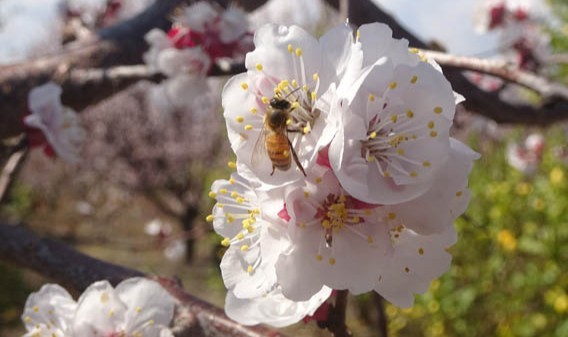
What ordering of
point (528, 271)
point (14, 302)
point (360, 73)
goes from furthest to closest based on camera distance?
point (14, 302), point (528, 271), point (360, 73)

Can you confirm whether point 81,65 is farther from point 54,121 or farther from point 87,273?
point 87,273

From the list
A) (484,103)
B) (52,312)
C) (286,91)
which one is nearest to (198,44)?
(484,103)

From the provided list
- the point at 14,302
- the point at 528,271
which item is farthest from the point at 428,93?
the point at 14,302

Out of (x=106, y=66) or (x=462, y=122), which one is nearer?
(x=106, y=66)

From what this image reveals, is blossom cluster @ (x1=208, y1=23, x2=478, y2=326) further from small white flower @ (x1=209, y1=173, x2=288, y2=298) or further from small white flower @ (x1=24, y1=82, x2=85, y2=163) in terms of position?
small white flower @ (x1=24, y1=82, x2=85, y2=163)

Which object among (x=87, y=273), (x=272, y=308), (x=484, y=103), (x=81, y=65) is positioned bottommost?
(x=484, y=103)

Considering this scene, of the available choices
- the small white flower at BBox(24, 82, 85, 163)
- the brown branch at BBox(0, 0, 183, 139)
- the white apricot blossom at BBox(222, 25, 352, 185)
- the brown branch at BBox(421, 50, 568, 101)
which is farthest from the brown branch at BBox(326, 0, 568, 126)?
the white apricot blossom at BBox(222, 25, 352, 185)

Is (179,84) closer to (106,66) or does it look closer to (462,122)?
(106,66)

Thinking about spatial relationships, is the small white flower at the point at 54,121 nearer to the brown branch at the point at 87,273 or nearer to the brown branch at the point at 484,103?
the brown branch at the point at 87,273
